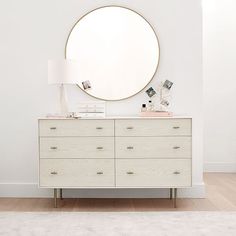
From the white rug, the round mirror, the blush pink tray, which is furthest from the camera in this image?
the round mirror

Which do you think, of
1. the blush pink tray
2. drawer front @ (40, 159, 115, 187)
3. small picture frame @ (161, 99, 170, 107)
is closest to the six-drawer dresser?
drawer front @ (40, 159, 115, 187)

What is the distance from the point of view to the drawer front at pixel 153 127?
12.4ft

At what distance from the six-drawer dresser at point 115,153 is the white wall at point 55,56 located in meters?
0.52

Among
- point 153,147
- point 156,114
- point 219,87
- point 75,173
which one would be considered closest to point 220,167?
point 219,87

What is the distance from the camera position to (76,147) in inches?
149

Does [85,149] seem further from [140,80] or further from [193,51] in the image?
[193,51]

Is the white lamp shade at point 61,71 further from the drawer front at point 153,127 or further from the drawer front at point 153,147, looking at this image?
the drawer front at point 153,147

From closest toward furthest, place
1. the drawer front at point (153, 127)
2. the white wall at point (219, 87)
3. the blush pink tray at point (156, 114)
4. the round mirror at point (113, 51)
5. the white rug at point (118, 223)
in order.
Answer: the white rug at point (118, 223)
the drawer front at point (153, 127)
the blush pink tray at point (156, 114)
the round mirror at point (113, 51)
the white wall at point (219, 87)

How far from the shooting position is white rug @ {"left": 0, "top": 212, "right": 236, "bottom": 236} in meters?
3.08

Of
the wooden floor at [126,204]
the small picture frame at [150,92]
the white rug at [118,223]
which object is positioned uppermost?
the small picture frame at [150,92]

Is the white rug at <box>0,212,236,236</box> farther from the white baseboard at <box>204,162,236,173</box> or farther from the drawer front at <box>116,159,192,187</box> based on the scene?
the white baseboard at <box>204,162,236,173</box>

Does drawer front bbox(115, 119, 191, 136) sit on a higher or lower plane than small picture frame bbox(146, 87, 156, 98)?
lower

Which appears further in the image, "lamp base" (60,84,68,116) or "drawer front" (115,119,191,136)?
"lamp base" (60,84,68,116)

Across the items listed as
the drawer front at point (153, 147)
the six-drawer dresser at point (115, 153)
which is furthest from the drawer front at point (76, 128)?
the drawer front at point (153, 147)
